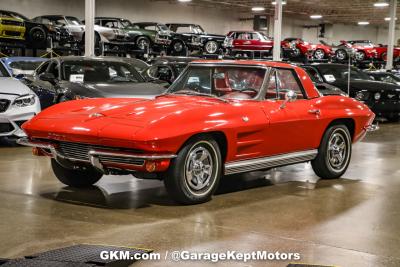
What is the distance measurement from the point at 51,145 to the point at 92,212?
0.82 m

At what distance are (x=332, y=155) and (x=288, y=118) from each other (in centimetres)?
111

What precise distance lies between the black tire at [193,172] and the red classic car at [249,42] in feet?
68.5

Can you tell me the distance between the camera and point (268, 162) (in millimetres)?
6289

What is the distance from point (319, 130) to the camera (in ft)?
22.5

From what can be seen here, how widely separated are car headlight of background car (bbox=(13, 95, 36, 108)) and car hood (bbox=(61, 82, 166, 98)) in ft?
2.08

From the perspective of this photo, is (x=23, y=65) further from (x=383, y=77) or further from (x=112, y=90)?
(x=383, y=77)

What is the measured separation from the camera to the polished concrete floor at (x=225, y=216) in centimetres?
432

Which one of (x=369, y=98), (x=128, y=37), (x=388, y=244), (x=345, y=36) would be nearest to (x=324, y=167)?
(x=388, y=244)

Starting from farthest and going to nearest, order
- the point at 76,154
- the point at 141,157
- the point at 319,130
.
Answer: the point at 319,130, the point at 76,154, the point at 141,157

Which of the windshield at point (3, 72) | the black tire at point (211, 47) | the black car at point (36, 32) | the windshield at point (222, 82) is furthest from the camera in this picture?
the black tire at point (211, 47)

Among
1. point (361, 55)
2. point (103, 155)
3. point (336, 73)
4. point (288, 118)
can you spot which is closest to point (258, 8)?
point (361, 55)

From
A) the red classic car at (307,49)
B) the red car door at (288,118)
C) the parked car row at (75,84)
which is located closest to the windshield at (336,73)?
the parked car row at (75,84)

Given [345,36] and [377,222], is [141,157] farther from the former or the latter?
[345,36]

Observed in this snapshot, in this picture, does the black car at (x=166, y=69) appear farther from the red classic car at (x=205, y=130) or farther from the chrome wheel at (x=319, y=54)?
the chrome wheel at (x=319, y=54)
